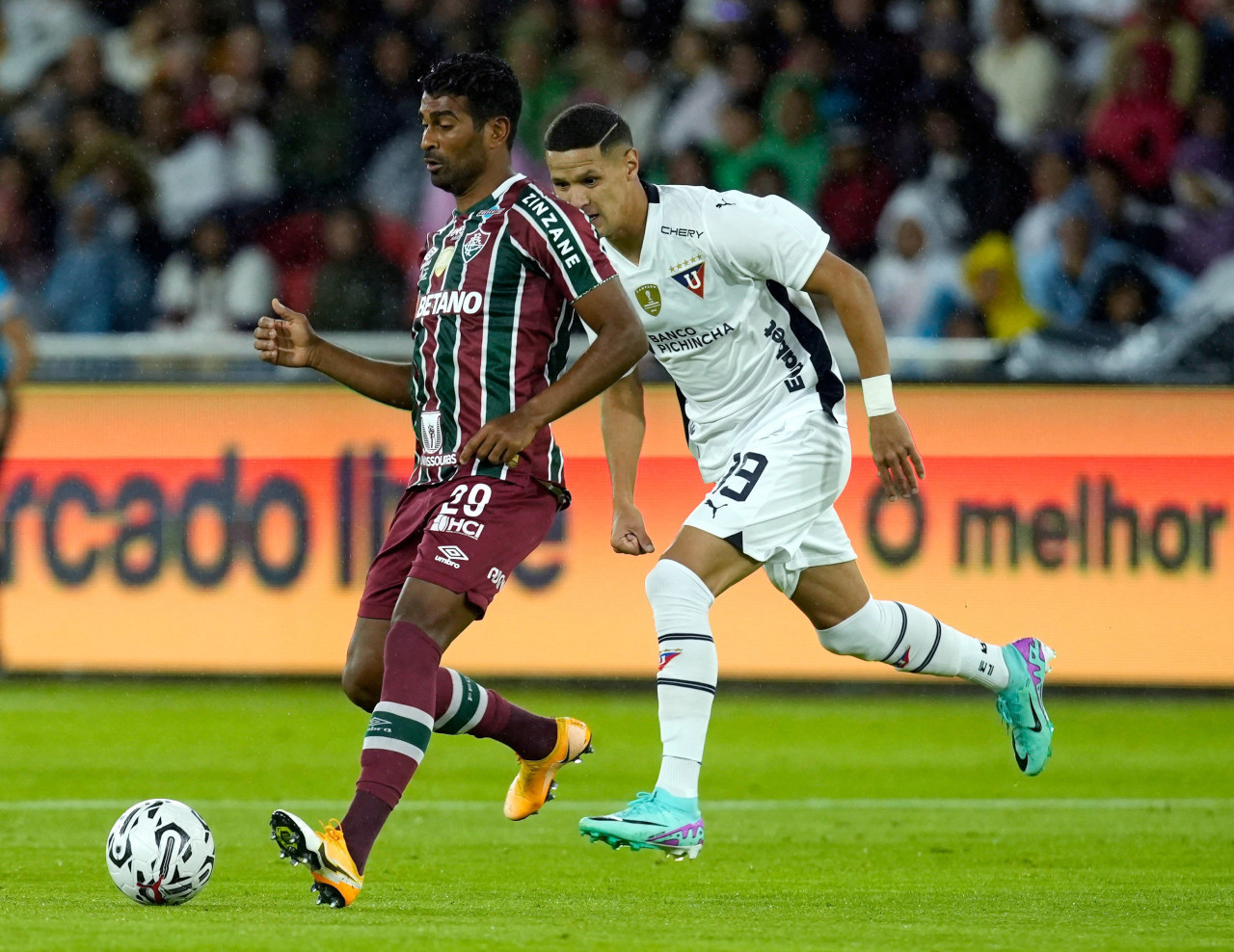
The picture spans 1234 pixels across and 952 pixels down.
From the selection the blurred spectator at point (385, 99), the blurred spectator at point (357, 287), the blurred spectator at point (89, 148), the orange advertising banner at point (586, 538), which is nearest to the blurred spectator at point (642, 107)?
the blurred spectator at point (385, 99)

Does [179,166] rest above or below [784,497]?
above

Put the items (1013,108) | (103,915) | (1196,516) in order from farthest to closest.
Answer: (1013,108), (1196,516), (103,915)

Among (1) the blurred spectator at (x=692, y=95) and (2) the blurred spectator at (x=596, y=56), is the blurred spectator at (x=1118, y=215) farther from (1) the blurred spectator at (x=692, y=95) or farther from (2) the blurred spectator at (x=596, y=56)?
(2) the blurred spectator at (x=596, y=56)

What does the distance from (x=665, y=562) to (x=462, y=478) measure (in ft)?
2.03

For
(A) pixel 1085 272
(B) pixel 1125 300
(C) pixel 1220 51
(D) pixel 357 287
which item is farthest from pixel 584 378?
(C) pixel 1220 51

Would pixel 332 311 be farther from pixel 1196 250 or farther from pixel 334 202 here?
pixel 1196 250

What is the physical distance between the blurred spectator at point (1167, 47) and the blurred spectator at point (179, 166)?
5.84m

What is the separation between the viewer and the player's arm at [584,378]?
5270 millimetres

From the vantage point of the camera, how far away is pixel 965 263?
39.0ft

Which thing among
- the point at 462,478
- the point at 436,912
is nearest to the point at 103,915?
the point at 436,912

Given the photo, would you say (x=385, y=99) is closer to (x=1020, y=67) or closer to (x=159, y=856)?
(x=1020, y=67)

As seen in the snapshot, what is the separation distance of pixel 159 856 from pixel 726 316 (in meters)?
2.26

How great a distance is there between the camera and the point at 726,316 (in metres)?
5.93

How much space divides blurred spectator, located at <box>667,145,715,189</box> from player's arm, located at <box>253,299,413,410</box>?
20.8 feet
